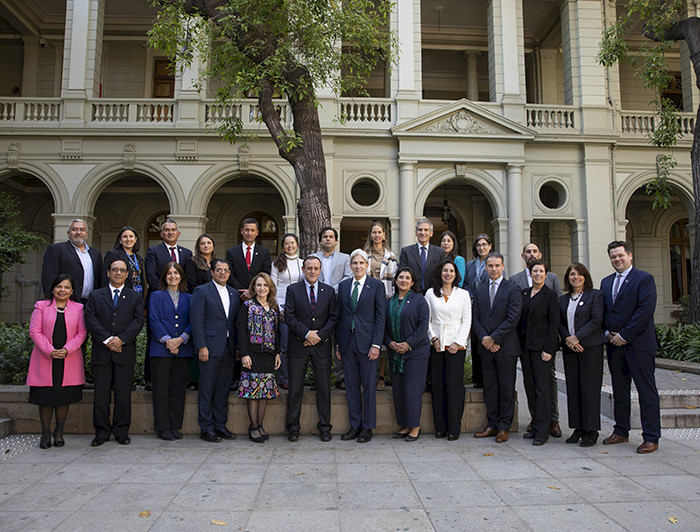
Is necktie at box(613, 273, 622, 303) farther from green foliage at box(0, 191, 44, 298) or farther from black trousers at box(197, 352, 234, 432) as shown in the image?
green foliage at box(0, 191, 44, 298)

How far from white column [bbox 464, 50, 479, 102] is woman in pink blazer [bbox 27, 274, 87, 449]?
1693 cm

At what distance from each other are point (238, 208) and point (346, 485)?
53.0 feet

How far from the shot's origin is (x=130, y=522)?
12.0 feet

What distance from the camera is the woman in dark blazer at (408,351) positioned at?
5.95m

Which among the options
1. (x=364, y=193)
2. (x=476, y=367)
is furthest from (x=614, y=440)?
(x=364, y=193)

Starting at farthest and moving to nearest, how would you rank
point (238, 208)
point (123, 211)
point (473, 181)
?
point (238, 208) → point (123, 211) → point (473, 181)

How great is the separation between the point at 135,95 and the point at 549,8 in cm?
1583

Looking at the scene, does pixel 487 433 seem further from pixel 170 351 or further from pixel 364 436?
pixel 170 351

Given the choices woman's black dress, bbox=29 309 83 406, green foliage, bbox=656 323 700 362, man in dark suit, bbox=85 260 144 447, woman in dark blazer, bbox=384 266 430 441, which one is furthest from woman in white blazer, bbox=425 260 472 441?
green foliage, bbox=656 323 700 362

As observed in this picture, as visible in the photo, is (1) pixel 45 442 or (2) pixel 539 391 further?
(2) pixel 539 391

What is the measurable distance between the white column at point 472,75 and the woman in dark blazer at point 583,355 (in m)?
14.9

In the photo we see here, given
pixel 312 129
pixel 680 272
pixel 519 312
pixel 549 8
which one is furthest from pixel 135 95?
pixel 680 272

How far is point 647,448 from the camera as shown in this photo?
5453 millimetres

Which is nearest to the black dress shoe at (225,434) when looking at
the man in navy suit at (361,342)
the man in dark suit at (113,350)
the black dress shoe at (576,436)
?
the man in dark suit at (113,350)
